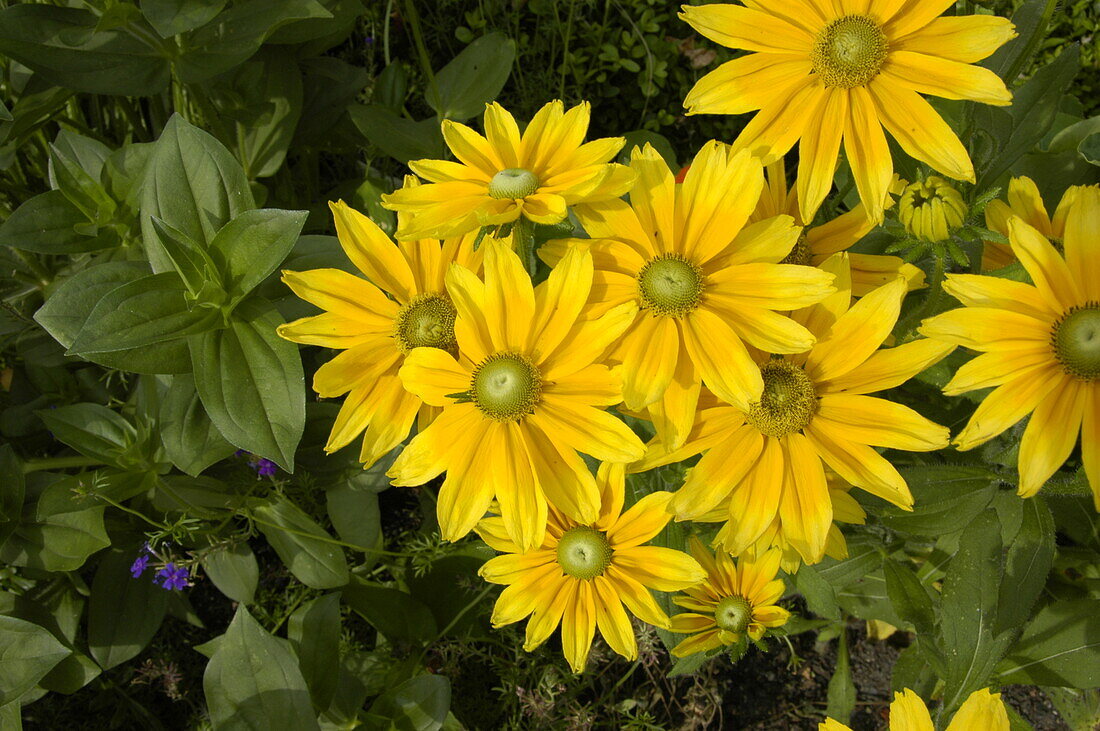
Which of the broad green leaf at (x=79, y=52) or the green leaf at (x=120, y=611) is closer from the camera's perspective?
the broad green leaf at (x=79, y=52)

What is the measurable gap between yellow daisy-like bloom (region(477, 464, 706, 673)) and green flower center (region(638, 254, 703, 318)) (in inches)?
12.5

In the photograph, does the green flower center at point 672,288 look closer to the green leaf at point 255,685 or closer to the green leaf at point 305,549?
the green leaf at point 255,685

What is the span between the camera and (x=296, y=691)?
1.57m

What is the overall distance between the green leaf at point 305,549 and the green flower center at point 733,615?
0.93 meters

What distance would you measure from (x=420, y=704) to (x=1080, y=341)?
1.42 meters

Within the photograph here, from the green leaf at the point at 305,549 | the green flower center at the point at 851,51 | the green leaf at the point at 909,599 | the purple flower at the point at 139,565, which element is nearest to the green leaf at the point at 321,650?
the green leaf at the point at 305,549

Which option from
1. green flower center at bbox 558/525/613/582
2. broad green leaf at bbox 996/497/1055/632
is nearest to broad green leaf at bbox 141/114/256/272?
green flower center at bbox 558/525/613/582

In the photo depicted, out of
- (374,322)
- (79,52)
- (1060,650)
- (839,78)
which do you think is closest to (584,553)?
(374,322)

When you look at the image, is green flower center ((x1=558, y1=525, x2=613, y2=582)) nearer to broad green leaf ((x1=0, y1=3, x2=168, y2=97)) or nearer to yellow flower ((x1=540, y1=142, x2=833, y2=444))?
yellow flower ((x1=540, y1=142, x2=833, y2=444))

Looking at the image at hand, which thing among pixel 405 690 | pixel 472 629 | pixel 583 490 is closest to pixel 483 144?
pixel 583 490

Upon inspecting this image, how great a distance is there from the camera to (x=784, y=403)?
124 cm

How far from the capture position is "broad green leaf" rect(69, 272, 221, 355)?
1417mm

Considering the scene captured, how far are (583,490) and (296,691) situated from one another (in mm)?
759

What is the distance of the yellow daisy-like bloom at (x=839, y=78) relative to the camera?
1.25 m
